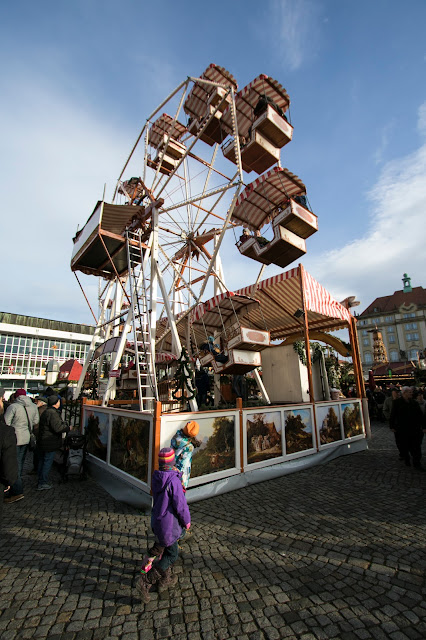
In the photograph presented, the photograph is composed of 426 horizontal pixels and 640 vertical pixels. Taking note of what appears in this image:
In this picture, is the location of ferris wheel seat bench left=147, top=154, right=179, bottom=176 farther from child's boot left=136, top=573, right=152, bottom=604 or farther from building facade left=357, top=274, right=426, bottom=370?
building facade left=357, top=274, right=426, bottom=370

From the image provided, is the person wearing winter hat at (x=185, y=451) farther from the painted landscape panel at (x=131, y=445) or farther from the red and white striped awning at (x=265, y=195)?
the red and white striped awning at (x=265, y=195)

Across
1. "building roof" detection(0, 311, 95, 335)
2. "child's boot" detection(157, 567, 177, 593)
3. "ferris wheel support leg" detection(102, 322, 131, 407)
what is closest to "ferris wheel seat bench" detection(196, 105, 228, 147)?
"ferris wheel support leg" detection(102, 322, 131, 407)

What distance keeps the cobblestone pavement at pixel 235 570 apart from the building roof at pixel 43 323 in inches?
1722

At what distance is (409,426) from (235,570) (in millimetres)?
5726

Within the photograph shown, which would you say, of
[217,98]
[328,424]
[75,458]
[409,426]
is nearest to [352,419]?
[328,424]

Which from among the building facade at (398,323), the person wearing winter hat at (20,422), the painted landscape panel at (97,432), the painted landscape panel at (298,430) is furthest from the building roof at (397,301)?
the person wearing winter hat at (20,422)

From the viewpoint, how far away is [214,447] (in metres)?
5.44

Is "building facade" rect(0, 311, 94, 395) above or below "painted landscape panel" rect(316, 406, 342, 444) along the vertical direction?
above

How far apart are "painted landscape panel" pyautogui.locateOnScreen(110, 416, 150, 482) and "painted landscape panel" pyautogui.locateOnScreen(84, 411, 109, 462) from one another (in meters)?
0.46

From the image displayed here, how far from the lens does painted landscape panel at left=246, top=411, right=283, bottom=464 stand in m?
6.04

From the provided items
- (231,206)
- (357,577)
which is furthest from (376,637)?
(231,206)

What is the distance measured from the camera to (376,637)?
218cm

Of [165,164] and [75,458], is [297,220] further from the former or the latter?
[165,164]

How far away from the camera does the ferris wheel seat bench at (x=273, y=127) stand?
10555 mm
